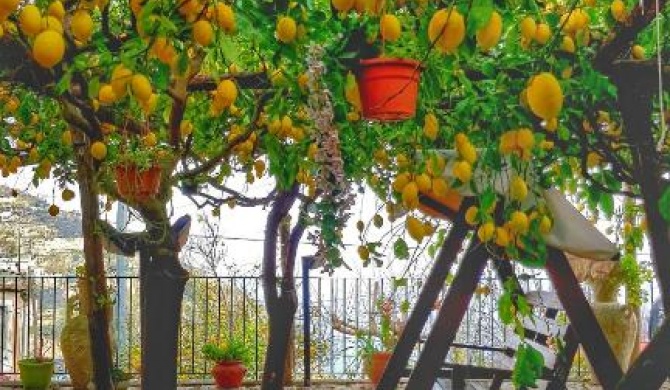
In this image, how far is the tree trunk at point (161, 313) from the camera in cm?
286

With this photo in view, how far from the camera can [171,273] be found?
286 centimetres

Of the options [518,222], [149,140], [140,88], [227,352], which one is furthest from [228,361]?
[140,88]

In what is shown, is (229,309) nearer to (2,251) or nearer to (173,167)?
(2,251)

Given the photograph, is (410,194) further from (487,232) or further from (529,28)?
(529,28)

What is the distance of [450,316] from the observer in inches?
122

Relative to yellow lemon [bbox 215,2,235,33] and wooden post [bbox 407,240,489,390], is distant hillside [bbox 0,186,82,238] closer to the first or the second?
wooden post [bbox 407,240,489,390]

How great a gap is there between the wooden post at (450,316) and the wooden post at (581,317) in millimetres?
263

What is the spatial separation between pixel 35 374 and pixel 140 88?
4729 millimetres

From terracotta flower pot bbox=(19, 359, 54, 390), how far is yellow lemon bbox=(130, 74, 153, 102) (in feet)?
15.3

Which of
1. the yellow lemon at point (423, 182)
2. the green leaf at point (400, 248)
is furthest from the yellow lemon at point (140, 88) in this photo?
the green leaf at point (400, 248)

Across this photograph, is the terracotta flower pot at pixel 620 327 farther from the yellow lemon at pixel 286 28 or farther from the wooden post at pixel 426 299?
the yellow lemon at pixel 286 28

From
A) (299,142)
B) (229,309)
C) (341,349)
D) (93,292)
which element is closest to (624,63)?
(299,142)

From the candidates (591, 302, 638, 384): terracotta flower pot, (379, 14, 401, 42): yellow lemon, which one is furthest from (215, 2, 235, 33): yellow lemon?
(591, 302, 638, 384): terracotta flower pot

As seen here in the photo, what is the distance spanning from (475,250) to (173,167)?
1.15m
